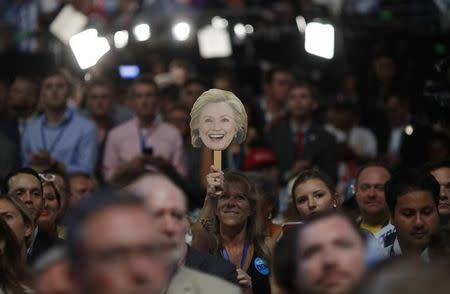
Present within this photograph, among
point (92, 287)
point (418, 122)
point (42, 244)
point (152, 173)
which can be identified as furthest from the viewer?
point (418, 122)

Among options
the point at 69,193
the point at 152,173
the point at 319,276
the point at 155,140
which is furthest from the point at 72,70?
the point at 319,276

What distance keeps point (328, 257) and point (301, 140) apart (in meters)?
9.97

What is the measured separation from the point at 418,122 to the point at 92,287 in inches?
479

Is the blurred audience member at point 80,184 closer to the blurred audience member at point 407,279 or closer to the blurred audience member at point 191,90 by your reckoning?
the blurred audience member at point 191,90

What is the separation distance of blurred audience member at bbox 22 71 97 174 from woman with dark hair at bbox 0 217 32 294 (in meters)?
5.49

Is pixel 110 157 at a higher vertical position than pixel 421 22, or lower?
lower

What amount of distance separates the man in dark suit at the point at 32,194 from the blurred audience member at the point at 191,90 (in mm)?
5850

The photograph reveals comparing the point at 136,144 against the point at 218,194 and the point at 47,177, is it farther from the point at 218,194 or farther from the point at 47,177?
the point at 218,194

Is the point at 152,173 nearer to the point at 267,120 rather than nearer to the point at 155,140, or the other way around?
the point at 155,140

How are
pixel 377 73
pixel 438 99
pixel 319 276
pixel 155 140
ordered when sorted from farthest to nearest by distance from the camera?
1. pixel 377 73
2. pixel 155 140
3. pixel 438 99
4. pixel 319 276

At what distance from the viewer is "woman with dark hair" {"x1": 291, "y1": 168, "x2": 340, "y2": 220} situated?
1111cm

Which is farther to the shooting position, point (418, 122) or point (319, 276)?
point (418, 122)

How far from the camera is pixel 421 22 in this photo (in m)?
19.3

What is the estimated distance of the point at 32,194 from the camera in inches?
437
